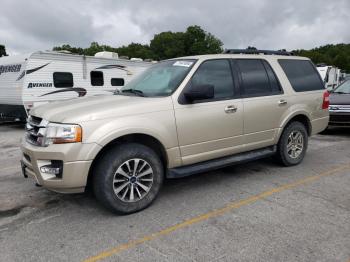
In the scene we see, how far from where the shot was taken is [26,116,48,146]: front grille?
11.5 feet

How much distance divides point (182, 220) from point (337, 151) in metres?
4.55

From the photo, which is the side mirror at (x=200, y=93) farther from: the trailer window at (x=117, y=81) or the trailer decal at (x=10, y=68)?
the trailer window at (x=117, y=81)

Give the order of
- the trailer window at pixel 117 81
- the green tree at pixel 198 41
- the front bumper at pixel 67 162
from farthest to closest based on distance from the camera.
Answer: the green tree at pixel 198 41
the trailer window at pixel 117 81
the front bumper at pixel 67 162

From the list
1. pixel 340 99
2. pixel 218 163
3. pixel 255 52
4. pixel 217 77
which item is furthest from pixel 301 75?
pixel 340 99

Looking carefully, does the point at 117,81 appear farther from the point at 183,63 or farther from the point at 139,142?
Answer: the point at 139,142

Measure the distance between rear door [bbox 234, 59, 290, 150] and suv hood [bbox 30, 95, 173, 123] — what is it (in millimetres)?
1344

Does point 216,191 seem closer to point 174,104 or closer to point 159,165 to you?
point 159,165

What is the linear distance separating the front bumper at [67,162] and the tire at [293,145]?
3180 mm

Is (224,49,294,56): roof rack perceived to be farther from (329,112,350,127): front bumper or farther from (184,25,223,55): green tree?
(184,25,223,55): green tree

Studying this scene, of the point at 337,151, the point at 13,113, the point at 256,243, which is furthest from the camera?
the point at 13,113

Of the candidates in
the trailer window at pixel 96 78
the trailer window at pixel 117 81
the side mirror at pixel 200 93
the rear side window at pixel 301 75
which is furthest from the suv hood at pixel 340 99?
the trailer window at pixel 96 78

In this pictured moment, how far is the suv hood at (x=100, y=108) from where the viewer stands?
3.45m

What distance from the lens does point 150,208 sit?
3.87 metres

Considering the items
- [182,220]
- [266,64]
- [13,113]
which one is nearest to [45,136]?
[182,220]
